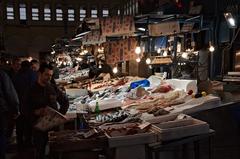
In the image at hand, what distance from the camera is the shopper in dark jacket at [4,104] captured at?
22.6ft

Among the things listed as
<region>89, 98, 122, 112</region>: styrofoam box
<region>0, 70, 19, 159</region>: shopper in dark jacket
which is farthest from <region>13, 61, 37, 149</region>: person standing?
<region>0, 70, 19, 159</region>: shopper in dark jacket

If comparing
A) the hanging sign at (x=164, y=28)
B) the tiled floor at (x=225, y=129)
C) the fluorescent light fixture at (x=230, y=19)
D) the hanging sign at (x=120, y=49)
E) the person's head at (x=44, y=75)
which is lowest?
the tiled floor at (x=225, y=129)

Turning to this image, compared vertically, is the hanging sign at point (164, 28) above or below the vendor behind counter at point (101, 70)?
above

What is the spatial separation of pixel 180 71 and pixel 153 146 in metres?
8.55

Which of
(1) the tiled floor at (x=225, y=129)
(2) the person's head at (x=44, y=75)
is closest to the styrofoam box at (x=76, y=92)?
(2) the person's head at (x=44, y=75)

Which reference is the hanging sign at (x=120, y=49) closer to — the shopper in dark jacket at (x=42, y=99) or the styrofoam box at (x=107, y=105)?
the styrofoam box at (x=107, y=105)

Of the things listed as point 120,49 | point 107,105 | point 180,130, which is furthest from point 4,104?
point 120,49

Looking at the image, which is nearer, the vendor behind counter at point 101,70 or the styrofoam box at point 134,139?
the styrofoam box at point 134,139

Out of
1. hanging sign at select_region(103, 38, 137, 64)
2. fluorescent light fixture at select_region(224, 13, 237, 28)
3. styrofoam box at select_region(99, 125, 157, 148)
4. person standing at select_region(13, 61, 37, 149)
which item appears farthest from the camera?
fluorescent light fixture at select_region(224, 13, 237, 28)

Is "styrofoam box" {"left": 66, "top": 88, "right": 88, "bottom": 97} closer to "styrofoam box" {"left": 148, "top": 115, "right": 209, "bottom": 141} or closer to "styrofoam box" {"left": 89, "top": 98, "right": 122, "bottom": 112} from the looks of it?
"styrofoam box" {"left": 89, "top": 98, "right": 122, "bottom": 112}

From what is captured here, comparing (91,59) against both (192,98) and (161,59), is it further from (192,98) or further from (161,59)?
(192,98)

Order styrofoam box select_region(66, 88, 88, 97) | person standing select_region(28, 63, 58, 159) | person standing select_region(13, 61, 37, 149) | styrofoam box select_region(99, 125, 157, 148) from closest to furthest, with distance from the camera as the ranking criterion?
styrofoam box select_region(99, 125, 157, 148) → person standing select_region(28, 63, 58, 159) → person standing select_region(13, 61, 37, 149) → styrofoam box select_region(66, 88, 88, 97)

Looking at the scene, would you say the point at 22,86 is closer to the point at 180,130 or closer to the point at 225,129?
the point at 225,129

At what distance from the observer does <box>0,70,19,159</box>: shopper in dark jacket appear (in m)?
6.89
